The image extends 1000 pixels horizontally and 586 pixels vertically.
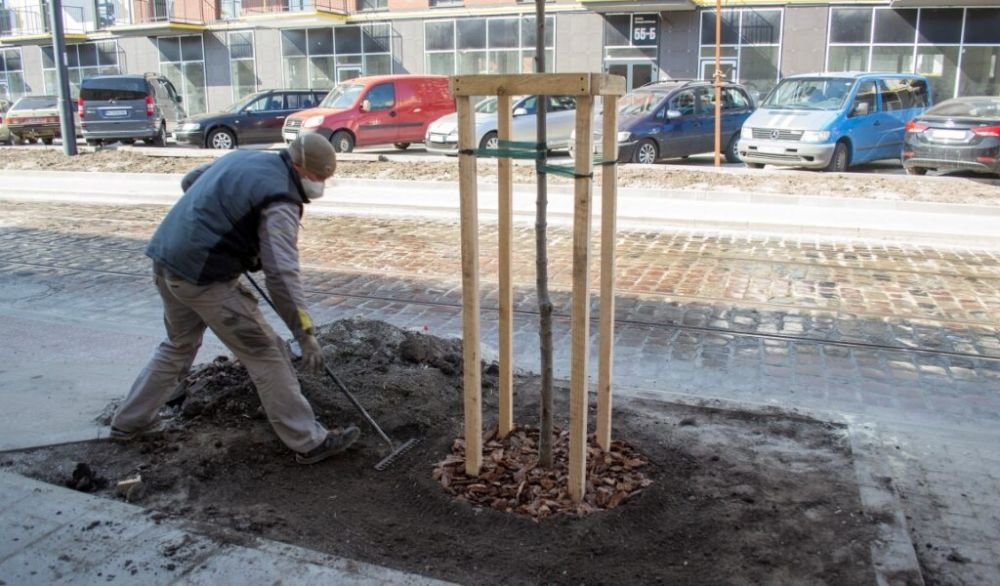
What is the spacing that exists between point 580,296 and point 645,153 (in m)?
14.2

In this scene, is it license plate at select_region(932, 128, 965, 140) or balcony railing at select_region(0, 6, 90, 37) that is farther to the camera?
balcony railing at select_region(0, 6, 90, 37)

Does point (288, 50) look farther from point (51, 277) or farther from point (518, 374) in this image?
point (518, 374)

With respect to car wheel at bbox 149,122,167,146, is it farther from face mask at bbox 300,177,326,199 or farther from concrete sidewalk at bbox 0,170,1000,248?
face mask at bbox 300,177,326,199

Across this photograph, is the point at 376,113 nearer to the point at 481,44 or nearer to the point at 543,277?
the point at 481,44

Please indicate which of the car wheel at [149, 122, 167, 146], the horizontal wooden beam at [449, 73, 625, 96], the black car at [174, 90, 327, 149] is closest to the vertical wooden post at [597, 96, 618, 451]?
the horizontal wooden beam at [449, 73, 625, 96]

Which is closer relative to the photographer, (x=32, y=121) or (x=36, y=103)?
(x=32, y=121)

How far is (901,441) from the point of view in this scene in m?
4.85

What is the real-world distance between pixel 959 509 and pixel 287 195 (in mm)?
3333

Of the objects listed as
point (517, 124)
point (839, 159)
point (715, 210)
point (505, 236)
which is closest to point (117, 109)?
point (517, 124)

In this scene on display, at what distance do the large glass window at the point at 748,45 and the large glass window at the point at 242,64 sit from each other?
18.1 metres

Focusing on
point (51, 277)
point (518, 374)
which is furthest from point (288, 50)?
point (518, 374)

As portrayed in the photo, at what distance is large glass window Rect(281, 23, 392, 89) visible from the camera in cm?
3419

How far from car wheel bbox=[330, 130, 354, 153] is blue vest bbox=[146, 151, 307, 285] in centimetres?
1706

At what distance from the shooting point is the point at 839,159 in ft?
52.3
